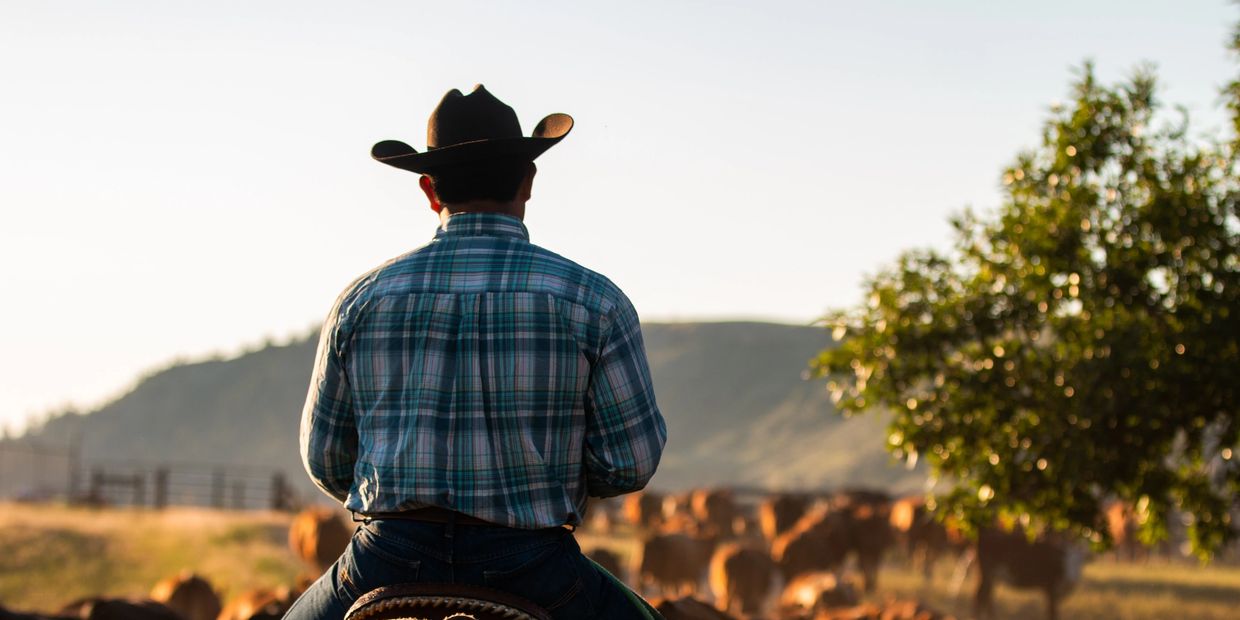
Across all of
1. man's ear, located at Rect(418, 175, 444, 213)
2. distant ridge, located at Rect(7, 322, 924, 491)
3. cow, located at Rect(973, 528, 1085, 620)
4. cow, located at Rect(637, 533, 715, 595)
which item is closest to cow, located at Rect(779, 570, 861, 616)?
cow, located at Rect(973, 528, 1085, 620)

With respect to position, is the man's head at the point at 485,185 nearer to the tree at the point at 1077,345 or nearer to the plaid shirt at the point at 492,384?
the plaid shirt at the point at 492,384

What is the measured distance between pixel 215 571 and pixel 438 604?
2268 centimetres

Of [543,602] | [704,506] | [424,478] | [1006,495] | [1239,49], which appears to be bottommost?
[704,506]

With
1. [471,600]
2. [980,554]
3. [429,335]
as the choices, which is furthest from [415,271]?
[980,554]

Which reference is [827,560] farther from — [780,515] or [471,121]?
[471,121]

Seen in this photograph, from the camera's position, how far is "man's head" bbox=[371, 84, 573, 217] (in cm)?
367

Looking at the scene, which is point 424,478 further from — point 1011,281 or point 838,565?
point 838,565

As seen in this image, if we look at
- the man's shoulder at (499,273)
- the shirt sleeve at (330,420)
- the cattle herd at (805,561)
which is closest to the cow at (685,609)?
the shirt sleeve at (330,420)

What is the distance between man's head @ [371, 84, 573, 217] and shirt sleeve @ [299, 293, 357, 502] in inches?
15.7

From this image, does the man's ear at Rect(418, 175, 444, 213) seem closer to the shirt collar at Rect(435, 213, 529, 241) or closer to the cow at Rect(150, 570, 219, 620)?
the shirt collar at Rect(435, 213, 529, 241)

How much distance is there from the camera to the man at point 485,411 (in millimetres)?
3408

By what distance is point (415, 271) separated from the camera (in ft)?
11.8

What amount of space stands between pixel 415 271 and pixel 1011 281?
406 inches

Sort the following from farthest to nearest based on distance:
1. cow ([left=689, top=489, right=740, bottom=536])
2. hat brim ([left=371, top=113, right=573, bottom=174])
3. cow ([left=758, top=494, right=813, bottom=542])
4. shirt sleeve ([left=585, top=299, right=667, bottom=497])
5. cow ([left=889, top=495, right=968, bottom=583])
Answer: cow ([left=689, top=489, right=740, bottom=536]) → cow ([left=758, top=494, right=813, bottom=542]) → cow ([left=889, top=495, right=968, bottom=583]) → hat brim ([left=371, top=113, right=573, bottom=174]) → shirt sleeve ([left=585, top=299, right=667, bottom=497])
